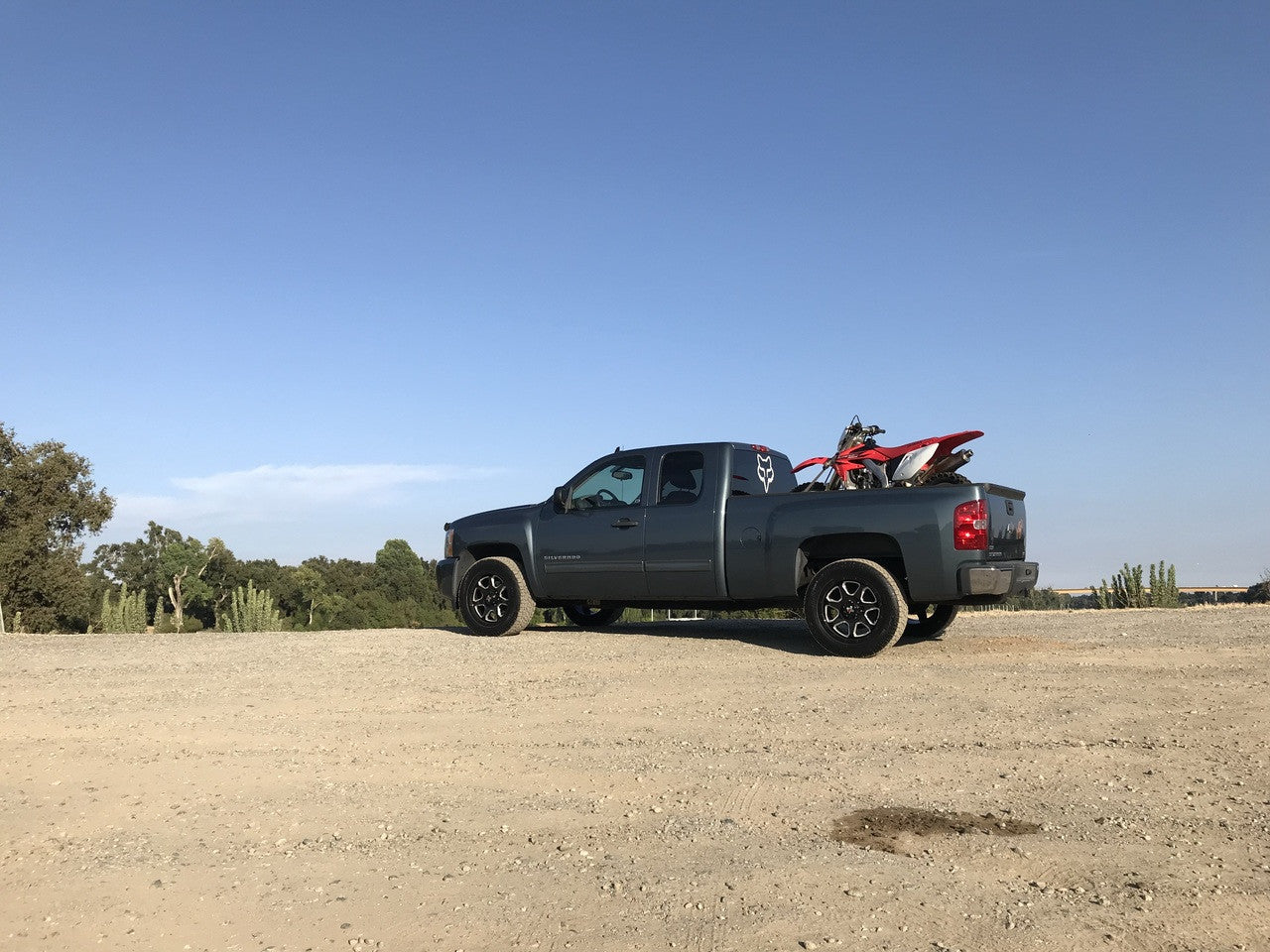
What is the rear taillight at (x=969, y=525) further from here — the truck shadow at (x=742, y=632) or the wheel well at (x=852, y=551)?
the truck shadow at (x=742, y=632)

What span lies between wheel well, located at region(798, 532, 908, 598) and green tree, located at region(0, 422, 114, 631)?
3156 centimetres

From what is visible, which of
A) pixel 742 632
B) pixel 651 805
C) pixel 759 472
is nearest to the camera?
pixel 651 805

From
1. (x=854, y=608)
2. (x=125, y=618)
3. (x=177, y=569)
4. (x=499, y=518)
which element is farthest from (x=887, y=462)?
(x=177, y=569)

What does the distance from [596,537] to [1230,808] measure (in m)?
7.15

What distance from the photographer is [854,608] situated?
9406mm

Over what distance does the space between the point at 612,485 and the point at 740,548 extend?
6.04ft

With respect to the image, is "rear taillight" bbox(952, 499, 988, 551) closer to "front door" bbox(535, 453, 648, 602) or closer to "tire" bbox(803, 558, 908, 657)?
"tire" bbox(803, 558, 908, 657)

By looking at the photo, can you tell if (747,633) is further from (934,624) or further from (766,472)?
(934,624)

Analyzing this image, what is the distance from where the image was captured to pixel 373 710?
7.63 metres

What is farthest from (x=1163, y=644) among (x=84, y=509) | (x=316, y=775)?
(x=84, y=509)

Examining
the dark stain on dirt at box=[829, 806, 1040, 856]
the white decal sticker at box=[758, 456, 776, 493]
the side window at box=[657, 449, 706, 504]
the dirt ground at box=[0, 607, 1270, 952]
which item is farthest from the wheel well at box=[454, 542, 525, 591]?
the dark stain on dirt at box=[829, 806, 1040, 856]

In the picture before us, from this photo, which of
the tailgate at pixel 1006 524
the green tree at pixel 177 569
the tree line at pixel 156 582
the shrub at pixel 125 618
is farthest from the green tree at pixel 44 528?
the tailgate at pixel 1006 524

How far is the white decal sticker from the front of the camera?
1102cm

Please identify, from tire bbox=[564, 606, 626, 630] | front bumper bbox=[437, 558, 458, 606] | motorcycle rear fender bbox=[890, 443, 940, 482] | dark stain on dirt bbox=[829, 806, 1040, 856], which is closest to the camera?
dark stain on dirt bbox=[829, 806, 1040, 856]
